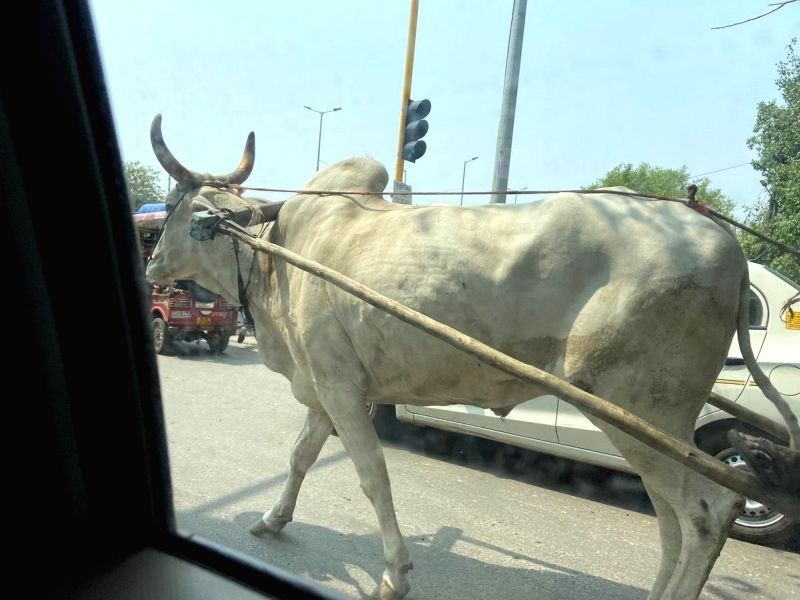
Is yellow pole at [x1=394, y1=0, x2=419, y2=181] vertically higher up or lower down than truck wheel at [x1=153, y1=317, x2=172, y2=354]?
higher up

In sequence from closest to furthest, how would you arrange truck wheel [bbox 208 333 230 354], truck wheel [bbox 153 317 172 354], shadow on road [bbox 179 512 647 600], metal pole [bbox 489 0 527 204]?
shadow on road [bbox 179 512 647 600]
metal pole [bbox 489 0 527 204]
truck wheel [bbox 153 317 172 354]
truck wheel [bbox 208 333 230 354]

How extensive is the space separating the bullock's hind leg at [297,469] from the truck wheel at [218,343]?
9392mm

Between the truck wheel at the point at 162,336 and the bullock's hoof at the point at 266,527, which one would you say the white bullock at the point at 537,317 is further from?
the truck wheel at the point at 162,336

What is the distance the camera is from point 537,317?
3.20 m

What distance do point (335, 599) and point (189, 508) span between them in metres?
2.55

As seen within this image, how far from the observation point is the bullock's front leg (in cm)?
360

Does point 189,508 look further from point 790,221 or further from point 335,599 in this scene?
point 790,221

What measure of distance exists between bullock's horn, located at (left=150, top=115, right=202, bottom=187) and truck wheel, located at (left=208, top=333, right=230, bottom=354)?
8987 millimetres

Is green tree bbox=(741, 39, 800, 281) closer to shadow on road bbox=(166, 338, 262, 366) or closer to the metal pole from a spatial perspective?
the metal pole

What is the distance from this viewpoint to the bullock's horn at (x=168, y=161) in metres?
4.66

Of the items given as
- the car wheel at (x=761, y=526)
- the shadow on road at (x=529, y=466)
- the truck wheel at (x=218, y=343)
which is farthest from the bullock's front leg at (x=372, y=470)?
the truck wheel at (x=218, y=343)

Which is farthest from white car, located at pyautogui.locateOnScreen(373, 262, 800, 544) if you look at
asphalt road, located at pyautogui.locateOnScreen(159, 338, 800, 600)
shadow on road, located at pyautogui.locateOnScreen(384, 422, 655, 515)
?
shadow on road, located at pyautogui.locateOnScreen(384, 422, 655, 515)

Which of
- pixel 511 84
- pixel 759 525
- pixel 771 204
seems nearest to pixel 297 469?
pixel 759 525

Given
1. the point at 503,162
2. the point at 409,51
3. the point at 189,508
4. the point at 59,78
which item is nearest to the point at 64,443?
the point at 59,78
